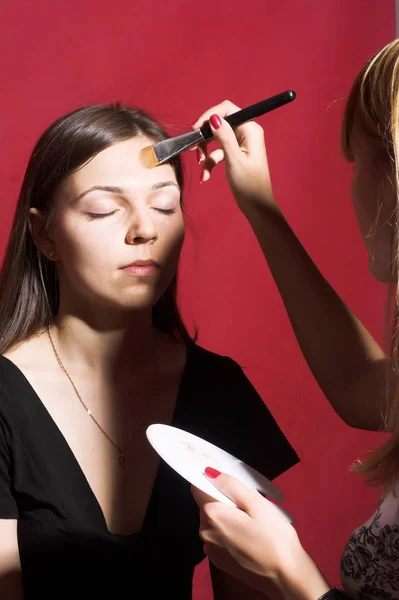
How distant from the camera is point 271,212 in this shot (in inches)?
45.8

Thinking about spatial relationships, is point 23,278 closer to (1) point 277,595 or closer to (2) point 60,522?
(2) point 60,522

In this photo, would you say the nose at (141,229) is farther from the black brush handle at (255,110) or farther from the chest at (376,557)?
the chest at (376,557)

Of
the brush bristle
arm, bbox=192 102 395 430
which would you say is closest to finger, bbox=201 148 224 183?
arm, bbox=192 102 395 430

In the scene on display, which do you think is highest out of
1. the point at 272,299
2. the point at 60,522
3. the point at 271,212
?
the point at 271,212

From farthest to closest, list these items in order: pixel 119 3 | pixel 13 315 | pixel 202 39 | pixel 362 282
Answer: pixel 362 282, pixel 202 39, pixel 119 3, pixel 13 315

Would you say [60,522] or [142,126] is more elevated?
[142,126]

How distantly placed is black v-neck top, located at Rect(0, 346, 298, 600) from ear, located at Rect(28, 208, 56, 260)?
0.52ft

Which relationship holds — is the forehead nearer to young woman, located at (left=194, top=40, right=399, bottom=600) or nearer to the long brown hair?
the long brown hair

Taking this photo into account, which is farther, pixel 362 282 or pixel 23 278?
pixel 362 282

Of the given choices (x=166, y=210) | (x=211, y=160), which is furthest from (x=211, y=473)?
(x=211, y=160)

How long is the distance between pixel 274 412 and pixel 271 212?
28.3 inches

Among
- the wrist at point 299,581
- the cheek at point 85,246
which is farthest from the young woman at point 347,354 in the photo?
the cheek at point 85,246

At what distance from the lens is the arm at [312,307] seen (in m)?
1.15

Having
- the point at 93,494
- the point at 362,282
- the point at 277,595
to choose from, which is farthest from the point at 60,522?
the point at 362,282
